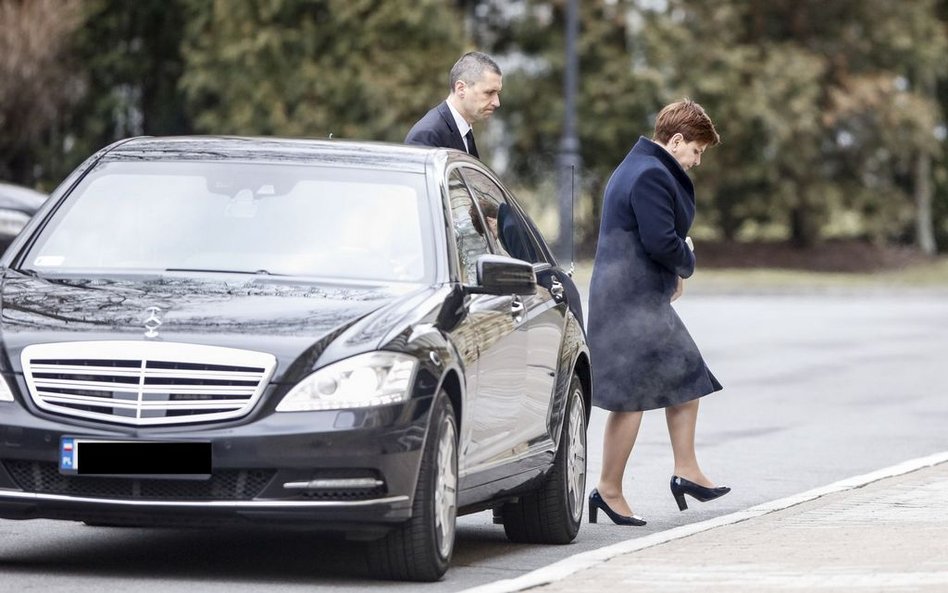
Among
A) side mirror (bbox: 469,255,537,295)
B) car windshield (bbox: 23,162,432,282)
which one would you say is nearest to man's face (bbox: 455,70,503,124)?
car windshield (bbox: 23,162,432,282)

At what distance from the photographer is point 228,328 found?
7.03m

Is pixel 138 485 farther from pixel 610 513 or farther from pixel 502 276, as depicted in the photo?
pixel 610 513

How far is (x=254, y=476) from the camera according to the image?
685 cm

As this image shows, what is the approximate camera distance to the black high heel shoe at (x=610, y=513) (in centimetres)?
930

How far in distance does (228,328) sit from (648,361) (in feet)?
9.29

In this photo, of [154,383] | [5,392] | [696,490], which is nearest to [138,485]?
[154,383]

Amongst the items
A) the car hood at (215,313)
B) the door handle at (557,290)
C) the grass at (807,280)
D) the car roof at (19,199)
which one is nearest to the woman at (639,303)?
the door handle at (557,290)

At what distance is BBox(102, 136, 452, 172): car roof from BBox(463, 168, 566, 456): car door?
0.44 m

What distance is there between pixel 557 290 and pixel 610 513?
1.06 meters

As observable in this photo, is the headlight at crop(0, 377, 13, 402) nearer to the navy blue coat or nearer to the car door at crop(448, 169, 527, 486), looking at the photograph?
the car door at crop(448, 169, 527, 486)

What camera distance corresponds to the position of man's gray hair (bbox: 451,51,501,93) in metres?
9.98

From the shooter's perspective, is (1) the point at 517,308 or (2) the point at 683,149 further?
(2) the point at 683,149

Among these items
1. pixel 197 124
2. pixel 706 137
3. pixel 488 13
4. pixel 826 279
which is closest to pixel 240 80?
pixel 197 124

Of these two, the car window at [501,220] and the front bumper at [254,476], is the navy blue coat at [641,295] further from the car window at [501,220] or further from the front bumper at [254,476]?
the front bumper at [254,476]
